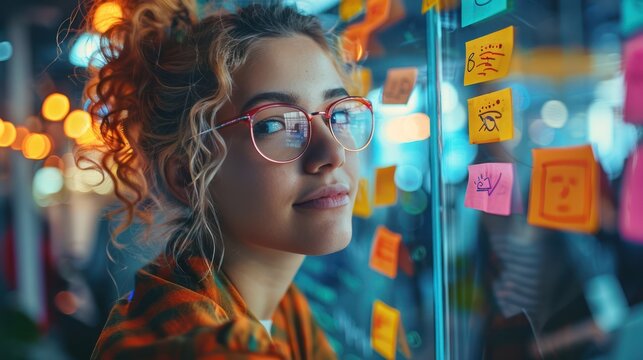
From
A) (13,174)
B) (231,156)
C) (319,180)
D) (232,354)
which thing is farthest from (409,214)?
(13,174)

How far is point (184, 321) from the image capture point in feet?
2.93

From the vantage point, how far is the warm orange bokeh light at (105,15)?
3.69 ft

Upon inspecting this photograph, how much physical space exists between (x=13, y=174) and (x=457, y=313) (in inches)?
125

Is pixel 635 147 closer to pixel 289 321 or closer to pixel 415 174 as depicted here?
pixel 415 174

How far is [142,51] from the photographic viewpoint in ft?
3.56

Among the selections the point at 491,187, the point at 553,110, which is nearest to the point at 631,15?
the point at 491,187

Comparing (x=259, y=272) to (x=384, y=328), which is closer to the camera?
(x=259, y=272)

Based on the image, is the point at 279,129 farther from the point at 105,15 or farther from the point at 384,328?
the point at 384,328

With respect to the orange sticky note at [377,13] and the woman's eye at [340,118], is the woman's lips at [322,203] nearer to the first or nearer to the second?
the woman's eye at [340,118]

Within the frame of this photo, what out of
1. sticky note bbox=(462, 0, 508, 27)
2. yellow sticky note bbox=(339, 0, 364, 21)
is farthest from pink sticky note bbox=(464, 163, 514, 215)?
yellow sticky note bbox=(339, 0, 364, 21)

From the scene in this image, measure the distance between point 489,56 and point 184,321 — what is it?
672 mm

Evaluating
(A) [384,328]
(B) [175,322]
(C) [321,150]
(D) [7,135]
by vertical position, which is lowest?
(A) [384,328]

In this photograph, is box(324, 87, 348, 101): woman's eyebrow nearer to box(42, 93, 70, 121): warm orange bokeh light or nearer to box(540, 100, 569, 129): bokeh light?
box(540, 100, 569, 129): bokeh light

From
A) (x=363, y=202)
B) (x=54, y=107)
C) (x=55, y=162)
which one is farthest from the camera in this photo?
(x=55, y=162)
